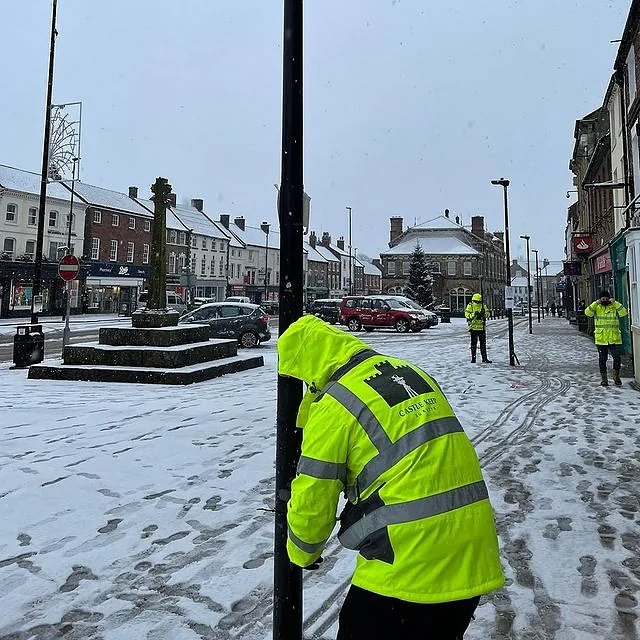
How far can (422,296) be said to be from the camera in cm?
5047

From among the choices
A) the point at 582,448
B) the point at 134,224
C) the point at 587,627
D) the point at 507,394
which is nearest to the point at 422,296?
the point at 134,224

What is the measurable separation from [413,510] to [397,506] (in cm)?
5

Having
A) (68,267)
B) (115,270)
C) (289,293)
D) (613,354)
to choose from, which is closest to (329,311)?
(68,267)

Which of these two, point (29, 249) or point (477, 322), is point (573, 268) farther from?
point (29, 249)

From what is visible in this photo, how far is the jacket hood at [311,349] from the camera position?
6.93ft

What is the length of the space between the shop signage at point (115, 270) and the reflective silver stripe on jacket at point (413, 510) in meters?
52.1

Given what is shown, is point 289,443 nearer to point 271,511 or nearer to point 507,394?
point 271,511

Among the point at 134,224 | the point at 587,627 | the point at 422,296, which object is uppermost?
the point at 134,224

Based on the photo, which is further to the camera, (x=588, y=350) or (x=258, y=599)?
(x=588, y=350)

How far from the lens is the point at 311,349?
213 cm

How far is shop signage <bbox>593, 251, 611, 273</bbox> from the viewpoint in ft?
61.1

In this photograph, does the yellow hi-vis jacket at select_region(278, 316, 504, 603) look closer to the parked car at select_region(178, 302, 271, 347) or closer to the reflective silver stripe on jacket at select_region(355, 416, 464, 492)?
the reflective silver stripe on jacket at select_region(355, 416, 464, 492)

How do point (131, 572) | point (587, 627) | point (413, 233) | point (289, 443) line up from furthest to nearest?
point (413, 233), point (131, 572), point (587, 627), point (289, 443)

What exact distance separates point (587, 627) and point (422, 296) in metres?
48.5
